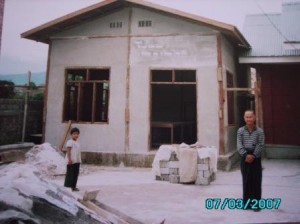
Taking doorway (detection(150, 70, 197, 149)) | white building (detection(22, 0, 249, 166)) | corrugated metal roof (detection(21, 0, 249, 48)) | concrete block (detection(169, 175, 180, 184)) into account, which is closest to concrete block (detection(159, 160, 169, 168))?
concrete block (detection(169, 175, 180, 184))

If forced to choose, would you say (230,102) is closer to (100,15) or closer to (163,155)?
(163,155)

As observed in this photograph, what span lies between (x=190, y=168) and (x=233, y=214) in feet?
8.36

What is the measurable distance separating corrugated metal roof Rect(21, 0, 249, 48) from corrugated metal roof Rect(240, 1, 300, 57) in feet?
2.74

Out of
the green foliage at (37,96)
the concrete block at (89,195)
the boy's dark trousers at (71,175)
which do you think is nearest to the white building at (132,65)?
the boy's dark trousers at (71,175)

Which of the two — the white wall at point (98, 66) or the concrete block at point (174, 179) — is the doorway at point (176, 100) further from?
the concrete block at point (174, 179)

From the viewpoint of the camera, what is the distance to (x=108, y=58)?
10250 mm

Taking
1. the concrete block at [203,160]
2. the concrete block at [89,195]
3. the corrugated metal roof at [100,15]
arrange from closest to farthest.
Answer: the concrete block at [89,195] < the concrete block at [203,160] < the corrugated metal roof at [100,15]

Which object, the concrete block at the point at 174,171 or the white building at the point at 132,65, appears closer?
the concrete block at the point at 174,171

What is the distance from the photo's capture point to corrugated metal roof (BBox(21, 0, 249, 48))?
914 cm

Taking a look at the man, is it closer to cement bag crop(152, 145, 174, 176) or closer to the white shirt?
cement bag crop(152, 145, 174, 176)
